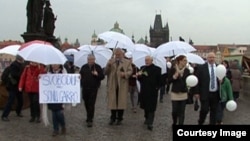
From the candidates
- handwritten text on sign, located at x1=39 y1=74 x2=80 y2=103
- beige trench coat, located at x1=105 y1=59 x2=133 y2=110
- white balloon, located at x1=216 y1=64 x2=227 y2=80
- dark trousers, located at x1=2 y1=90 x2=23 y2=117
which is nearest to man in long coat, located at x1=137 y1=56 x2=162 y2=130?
beige trench coat, located at x1=105 y1=59 x2=133 y2=110

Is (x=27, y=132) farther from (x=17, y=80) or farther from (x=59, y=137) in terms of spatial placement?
(x=17, y=80)

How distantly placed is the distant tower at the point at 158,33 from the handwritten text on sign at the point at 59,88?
105813mm

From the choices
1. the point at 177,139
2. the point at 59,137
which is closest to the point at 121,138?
the point at 59,137

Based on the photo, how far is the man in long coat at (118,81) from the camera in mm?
10839

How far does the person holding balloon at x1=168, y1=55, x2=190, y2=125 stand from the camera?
383 inches

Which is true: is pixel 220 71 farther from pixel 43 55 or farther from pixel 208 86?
pixel 43 55

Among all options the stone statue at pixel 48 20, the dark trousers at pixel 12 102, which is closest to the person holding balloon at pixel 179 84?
the dark trousers at pixel 12 102

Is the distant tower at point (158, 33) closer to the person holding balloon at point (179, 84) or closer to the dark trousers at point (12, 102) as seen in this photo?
the dark trousers at point (12, 102)

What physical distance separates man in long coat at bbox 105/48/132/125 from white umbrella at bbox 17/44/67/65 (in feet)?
5.74

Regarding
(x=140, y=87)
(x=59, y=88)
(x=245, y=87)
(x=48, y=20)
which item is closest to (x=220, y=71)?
(x=140, y=87)

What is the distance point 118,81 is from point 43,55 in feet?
7.08

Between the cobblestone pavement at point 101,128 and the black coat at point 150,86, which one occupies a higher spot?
the black coat at point 150,86

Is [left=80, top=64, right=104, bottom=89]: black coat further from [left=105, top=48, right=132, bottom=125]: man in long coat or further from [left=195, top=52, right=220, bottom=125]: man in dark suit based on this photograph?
[left=195, top=52, right=220, bottom=125]: man in dark suit

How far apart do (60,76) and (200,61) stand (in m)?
7.51
